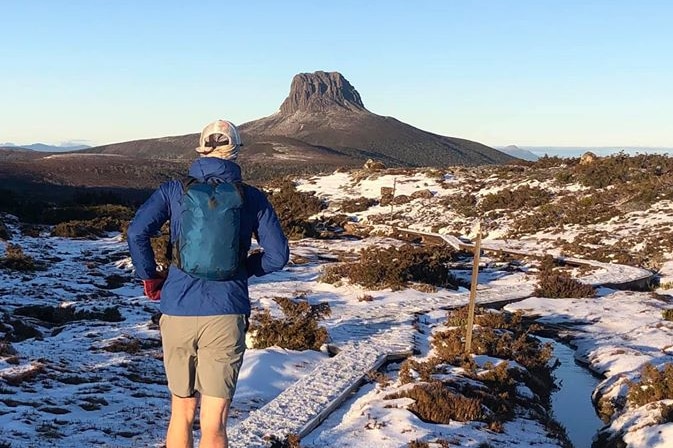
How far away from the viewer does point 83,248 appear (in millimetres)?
25078

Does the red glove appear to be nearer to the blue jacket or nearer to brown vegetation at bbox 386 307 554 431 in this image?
the blue jacket

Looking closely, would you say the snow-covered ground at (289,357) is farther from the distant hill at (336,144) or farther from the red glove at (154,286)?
the distant hill at (336,144)

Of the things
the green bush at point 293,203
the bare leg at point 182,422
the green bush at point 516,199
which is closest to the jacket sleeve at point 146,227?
the bare leg at point 182,422

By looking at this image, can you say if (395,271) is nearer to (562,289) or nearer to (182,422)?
(562,289)

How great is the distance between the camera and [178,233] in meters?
3.81

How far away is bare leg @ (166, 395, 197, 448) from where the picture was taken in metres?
4.03

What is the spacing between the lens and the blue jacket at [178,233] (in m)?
3.75

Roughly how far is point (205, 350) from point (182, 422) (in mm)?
578

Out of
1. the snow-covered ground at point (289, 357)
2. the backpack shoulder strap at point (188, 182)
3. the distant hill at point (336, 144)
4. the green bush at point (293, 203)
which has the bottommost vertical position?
the snow-covered ground at point (289, 357)

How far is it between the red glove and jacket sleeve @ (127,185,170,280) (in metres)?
0.07

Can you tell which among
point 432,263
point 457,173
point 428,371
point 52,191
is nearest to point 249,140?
point 52,191

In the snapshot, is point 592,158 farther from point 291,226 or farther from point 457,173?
point 291,226

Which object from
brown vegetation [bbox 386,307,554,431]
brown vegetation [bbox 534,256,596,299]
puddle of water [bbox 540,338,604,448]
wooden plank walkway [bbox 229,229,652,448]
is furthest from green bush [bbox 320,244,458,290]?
puddle of water [bbox 540,338,604,448]

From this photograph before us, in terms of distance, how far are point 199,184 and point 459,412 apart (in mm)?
5300
